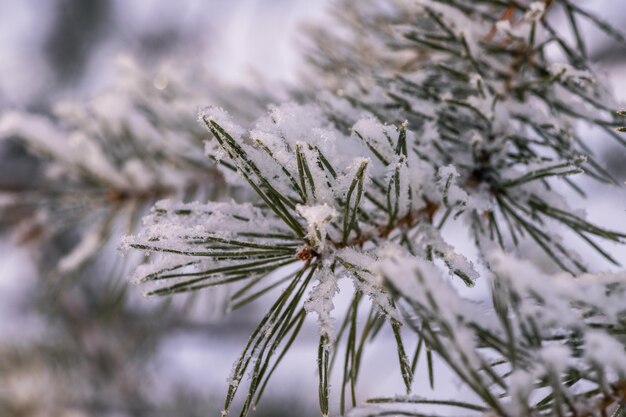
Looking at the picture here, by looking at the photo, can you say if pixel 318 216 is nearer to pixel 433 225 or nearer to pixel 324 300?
pixel 324 300

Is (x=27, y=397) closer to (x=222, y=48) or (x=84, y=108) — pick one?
(x=84, y=108)

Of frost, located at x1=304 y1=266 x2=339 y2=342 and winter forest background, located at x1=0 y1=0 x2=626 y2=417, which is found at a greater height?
winter forest background, located at x1=0 y1=0 x2=626 y2=417

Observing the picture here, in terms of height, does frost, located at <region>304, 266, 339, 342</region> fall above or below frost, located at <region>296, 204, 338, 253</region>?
below

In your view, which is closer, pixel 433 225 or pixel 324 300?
pixel 324 300

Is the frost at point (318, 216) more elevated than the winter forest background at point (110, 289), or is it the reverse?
the winter forest background at point (110, 289)

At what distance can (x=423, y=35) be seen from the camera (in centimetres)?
63

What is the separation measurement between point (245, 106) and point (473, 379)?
2.04ft

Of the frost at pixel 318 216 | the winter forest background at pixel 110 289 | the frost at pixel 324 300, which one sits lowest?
the frost at pixel 324 300

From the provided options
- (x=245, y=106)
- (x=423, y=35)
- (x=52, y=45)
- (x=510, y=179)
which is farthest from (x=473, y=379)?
(x=52, y=45)

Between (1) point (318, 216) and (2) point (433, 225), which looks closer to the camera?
(1) point (318, 216)

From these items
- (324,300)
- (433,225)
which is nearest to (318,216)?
(324,300)

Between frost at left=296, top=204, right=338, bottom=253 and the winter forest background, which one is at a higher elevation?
the winter forest background

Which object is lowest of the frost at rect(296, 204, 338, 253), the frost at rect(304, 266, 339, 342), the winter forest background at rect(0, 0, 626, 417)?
the frost at rect(304, 266, 339, 342)

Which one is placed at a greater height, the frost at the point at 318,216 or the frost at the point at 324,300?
the frost at the point at 318,216
